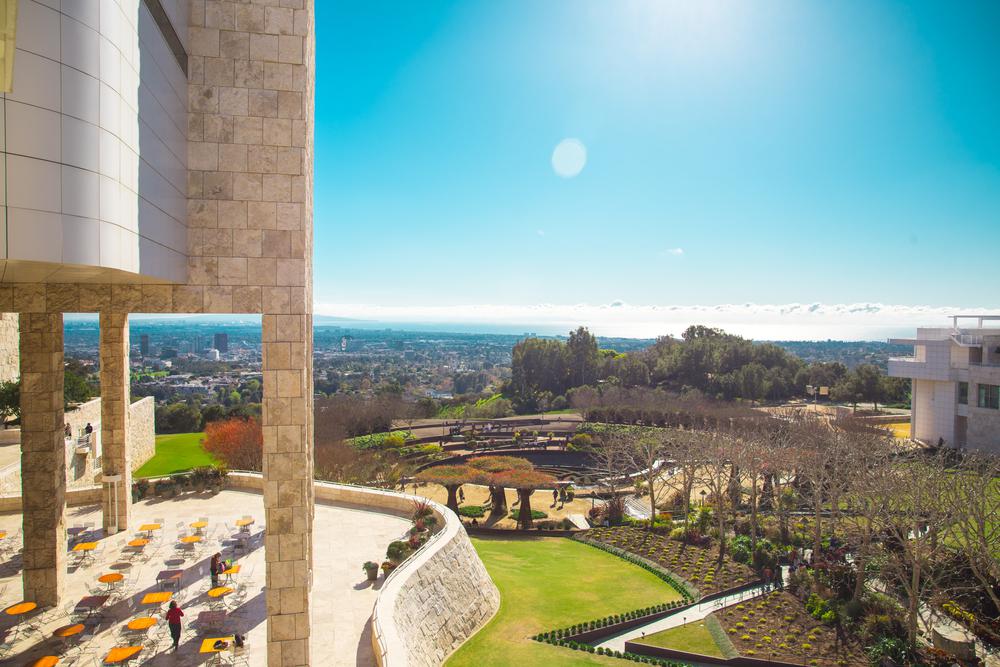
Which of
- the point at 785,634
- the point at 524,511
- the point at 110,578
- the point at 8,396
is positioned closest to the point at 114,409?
the point at 110,578

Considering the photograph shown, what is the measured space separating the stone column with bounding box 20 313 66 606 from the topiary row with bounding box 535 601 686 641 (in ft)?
45.7

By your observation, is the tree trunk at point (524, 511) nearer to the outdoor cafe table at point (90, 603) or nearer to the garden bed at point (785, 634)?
the garden bed at point (785, 634)

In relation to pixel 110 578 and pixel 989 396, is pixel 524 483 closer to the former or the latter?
pixel 110 578

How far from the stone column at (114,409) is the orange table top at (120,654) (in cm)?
893

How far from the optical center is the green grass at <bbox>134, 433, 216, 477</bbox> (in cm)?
3716

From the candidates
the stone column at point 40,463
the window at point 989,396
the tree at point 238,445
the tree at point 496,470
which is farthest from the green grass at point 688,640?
the window at point 989,396

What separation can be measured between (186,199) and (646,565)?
23593 millimetres

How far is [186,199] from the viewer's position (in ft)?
36.7

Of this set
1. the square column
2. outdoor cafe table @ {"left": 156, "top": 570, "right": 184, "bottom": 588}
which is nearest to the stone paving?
outdoor cafe table @ {"left": 156, "top": 570, "right": 184, "bottom": 588}

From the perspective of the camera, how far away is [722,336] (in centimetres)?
9244

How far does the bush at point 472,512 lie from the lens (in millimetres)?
33719

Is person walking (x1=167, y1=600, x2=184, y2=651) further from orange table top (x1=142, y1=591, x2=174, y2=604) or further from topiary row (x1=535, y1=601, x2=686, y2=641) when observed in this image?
topiary row (x1=535, y1=601, x2=686, y2=641)

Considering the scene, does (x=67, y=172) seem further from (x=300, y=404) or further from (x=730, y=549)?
(x=730, y=549)

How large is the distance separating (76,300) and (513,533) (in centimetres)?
2417
